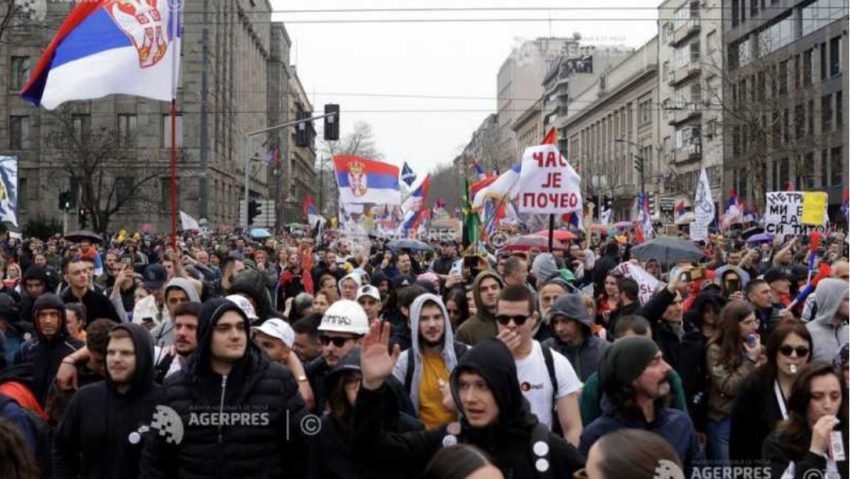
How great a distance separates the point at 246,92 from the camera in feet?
267

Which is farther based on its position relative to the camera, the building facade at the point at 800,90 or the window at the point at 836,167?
the window at the point at 836,167

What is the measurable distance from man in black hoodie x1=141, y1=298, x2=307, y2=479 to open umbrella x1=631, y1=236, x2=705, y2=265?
Answer: 8.97 metres

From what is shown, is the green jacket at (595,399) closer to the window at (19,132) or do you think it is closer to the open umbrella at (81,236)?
the open umbrella at (81,236)

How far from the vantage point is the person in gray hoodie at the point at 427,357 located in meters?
5.97

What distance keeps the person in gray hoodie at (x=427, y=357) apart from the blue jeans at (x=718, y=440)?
1.79 meters

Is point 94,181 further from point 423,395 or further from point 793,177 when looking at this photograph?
point 423,395

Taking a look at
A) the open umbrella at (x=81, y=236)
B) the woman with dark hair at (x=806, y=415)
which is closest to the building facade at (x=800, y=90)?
the open umbrella at (x=81, y=236)

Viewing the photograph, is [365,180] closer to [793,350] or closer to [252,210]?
[793,350]

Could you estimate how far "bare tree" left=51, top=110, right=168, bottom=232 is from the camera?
4909 centimetres

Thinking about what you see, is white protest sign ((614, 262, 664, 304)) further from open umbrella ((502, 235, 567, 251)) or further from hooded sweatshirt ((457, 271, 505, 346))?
open umbrella ((502, 235, 567, 251))

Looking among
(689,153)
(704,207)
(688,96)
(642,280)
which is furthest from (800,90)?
(642,280)

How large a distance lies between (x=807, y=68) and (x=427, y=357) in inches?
2142

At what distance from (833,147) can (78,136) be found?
37878mm

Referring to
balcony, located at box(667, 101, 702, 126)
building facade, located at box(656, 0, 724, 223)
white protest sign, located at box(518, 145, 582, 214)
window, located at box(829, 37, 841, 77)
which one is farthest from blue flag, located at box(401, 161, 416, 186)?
balcony, located at box(667, 101, 702, 126)
